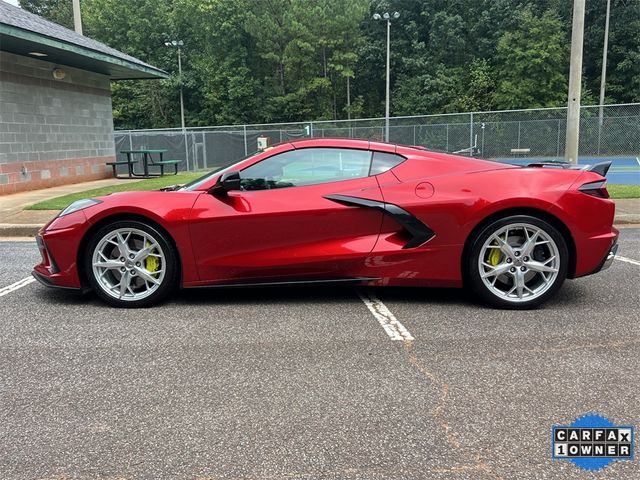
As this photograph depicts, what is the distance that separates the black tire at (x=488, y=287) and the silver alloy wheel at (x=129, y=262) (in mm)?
2534

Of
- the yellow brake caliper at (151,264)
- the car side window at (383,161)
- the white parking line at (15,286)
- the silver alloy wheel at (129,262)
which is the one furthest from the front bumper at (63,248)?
the car side window at (383,161)

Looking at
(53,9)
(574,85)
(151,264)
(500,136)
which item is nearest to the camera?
(151,264)

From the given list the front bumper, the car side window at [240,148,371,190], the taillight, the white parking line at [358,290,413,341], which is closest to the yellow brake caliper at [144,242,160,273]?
the front bumper

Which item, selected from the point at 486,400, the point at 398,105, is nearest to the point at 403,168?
the point at 486,400

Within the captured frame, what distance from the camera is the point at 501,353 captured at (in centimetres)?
352

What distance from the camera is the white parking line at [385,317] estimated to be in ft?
12.8

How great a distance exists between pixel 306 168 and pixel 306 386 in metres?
2.07

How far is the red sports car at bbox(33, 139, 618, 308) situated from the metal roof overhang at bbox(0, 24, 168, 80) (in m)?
8.72

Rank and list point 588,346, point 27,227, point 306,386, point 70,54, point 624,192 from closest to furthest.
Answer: point 306,386 → point 588,346 → point 27,227 → point 624,192 → point 70,54

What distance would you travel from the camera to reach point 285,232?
4383mm

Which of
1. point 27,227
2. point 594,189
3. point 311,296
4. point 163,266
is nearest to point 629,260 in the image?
point 594,189

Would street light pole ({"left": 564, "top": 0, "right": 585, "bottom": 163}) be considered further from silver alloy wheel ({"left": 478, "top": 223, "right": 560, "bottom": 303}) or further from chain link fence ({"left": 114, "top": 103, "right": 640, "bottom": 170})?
chain link fence ({"left": 114, "top": 103, "right": 640, "bottom": 170})

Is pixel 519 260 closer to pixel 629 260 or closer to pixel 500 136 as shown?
pixel 629 260

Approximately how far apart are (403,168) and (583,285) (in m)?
2.21
